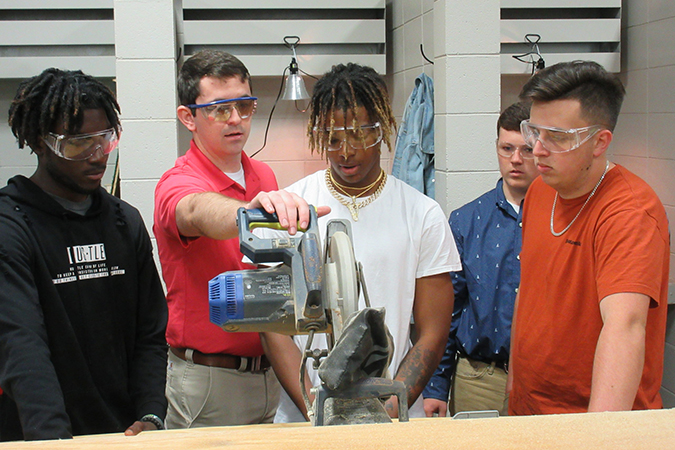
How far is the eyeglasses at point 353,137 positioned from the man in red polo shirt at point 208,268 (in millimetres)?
293

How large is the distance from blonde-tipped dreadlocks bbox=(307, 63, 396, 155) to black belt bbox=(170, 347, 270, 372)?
0.65 meters

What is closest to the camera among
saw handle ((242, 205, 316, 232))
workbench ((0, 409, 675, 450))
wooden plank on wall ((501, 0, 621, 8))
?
workbench ((0, 409, 675, 450))

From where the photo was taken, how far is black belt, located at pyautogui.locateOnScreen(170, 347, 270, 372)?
1874 mm

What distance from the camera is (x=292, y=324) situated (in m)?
1.06

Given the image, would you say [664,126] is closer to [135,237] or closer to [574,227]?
[574,227]

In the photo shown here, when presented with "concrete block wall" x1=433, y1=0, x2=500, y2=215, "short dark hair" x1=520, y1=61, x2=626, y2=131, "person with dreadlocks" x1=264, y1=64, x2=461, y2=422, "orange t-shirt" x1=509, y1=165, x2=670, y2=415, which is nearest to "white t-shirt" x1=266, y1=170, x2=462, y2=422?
"person with dreadlocks" x1=264, y1=64, x2=461, y2=422

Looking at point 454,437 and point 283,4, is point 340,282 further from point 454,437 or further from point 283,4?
point 283,4

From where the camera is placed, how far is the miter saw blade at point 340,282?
91 centimetres

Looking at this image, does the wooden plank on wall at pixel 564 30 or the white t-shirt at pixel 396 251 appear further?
the wooden plank on wall at pixel 564 30

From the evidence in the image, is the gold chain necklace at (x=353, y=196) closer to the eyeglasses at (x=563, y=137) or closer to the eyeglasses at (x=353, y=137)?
the eyeglasses at (x=353, y=137)

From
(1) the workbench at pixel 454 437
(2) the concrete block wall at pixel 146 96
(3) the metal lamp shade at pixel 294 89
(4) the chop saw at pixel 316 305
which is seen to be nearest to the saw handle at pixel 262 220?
(4) the chop saw at pixel 316 305

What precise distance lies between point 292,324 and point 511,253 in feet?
4.23

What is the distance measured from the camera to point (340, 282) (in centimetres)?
93

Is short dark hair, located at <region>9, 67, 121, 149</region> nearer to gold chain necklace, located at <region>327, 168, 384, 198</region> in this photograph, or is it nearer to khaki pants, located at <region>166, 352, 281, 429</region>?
gold chain necklace, located at <region>327, 168, 384, 198</region>
